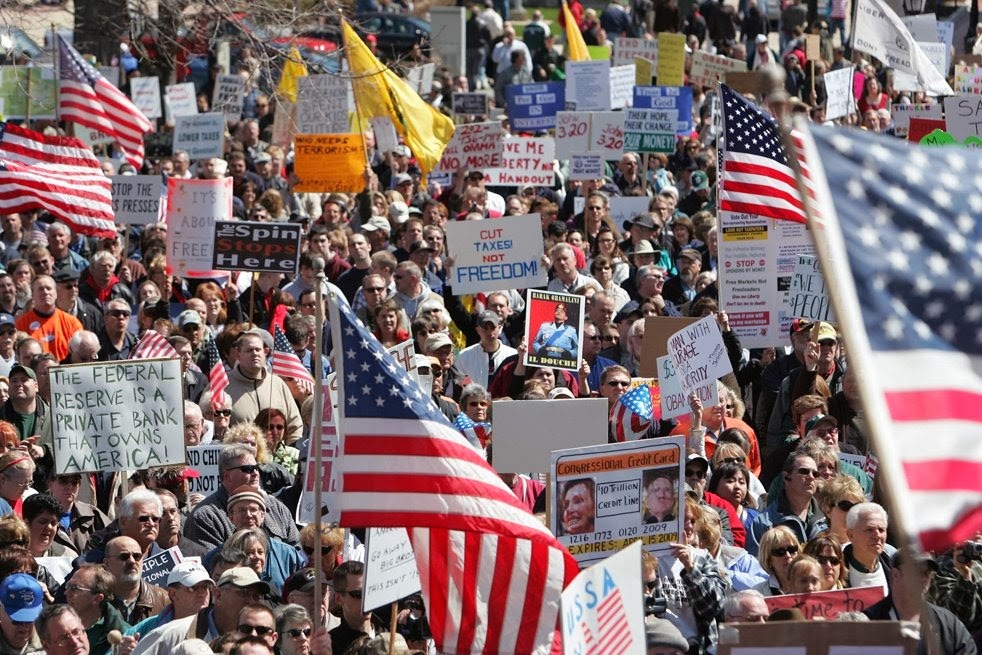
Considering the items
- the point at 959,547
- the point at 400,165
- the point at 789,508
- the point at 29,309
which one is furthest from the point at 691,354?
the point at 400,165

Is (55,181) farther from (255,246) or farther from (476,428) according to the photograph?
(476,428)

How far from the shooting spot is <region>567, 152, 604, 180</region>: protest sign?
19.9 meters

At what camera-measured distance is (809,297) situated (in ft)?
42.7

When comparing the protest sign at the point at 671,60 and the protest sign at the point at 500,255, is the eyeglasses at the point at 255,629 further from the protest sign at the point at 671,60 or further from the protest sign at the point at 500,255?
the protest sign at the point at 671,60

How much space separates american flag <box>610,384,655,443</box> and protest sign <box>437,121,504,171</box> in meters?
8.37

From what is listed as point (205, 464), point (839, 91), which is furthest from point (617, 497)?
point (839, 91)

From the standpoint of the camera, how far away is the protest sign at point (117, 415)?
10.2 metres

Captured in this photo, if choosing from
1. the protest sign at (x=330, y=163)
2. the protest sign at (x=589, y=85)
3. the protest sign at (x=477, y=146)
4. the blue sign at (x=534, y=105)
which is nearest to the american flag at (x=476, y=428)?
the protest sign at (x=330, y=163)

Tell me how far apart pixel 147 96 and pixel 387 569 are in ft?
63.8

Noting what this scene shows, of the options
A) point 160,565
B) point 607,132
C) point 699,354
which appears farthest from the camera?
point 607,132

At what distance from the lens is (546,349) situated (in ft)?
41.7

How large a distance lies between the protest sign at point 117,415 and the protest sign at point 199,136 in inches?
458

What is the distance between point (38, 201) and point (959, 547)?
935 cm

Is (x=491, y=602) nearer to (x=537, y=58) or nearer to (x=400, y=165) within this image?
(x=400, y=165)
